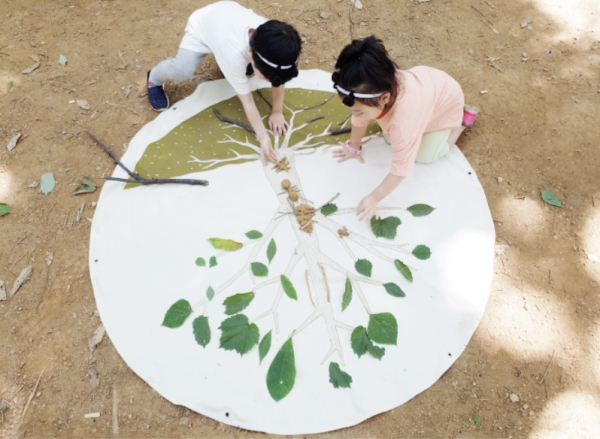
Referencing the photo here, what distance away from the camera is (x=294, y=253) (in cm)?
171

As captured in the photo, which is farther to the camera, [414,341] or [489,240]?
[489,240]

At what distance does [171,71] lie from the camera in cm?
202

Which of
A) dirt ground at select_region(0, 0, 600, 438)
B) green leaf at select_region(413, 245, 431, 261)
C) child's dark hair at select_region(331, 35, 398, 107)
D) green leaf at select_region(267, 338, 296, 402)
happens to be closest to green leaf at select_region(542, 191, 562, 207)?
dirt ground at select_region(0, 0, 600, 438)

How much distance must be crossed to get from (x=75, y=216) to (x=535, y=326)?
6.61 feet

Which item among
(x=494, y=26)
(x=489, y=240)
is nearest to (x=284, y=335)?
(x=489, y=240)

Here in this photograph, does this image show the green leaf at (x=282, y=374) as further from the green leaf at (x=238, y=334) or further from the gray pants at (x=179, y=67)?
the gray pants at (x=179, y=67)

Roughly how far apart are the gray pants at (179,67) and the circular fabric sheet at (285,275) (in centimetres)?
21

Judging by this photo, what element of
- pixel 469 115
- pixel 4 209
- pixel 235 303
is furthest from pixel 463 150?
pixel 4 209

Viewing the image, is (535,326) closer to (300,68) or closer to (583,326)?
(583,326)

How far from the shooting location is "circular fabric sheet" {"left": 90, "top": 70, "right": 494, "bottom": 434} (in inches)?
57.7

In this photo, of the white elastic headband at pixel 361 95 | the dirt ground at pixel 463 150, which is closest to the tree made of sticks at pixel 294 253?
the dirt ground at pixel 463 150

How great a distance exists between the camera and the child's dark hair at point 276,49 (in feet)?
4.98

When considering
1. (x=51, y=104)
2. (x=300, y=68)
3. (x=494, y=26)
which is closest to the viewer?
(x=51, y=104)

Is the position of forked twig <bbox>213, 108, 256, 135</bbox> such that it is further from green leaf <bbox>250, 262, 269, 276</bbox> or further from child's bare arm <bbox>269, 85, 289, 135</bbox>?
green leaf <bbox>250, 262, 269, 276</bbox>
